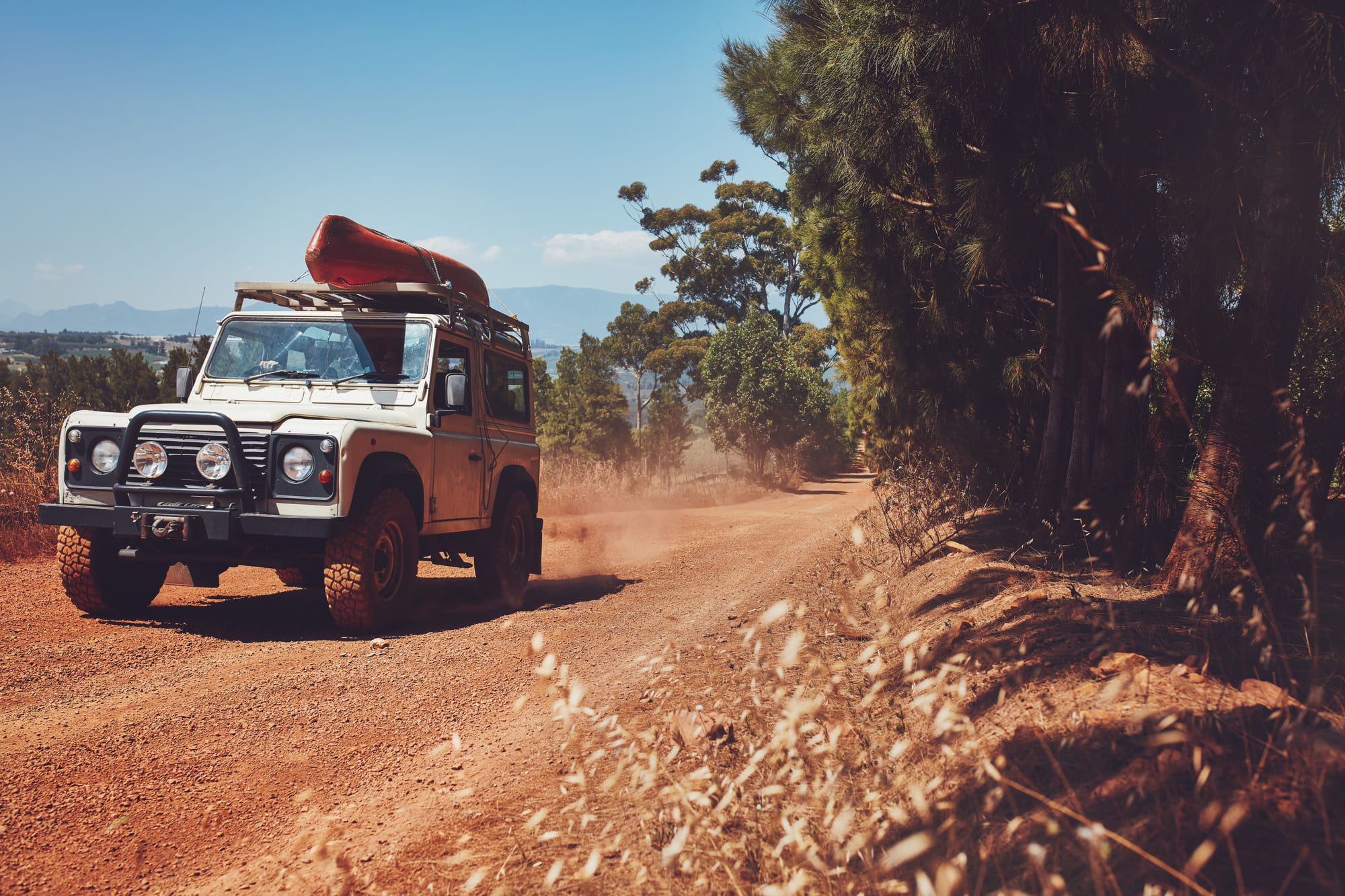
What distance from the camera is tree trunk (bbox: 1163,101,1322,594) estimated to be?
4449 mm

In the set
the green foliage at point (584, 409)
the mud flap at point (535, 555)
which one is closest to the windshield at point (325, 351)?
the mud flap at point (535, 555)

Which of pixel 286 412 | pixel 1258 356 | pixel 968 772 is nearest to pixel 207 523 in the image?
pixel 286 412

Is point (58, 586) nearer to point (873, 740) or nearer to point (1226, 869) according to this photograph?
point (873, 740)

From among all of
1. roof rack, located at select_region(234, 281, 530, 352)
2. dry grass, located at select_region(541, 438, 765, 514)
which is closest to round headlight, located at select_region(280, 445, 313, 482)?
roof rack, located at select_region(234, 281, 530, 352)

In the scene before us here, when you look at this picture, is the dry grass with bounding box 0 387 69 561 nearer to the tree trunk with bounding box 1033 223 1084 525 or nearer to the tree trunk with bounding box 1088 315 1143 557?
the tree trunk with bounding box 1033 223 1084 525

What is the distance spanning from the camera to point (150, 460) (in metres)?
5.38

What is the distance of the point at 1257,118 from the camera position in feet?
15.1

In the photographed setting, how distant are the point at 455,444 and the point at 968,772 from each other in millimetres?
4942

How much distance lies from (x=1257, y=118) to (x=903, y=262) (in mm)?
4404

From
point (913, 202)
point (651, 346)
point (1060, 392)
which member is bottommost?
point (1060, 392)

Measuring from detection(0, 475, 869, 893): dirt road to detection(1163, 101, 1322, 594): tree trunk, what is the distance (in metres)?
3.02

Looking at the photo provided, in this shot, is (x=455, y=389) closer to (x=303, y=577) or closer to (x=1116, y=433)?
(x=303, y=577)

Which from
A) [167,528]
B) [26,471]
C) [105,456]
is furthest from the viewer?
[26,471]

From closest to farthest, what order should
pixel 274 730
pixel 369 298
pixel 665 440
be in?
pixel 274 730 < pixel 369 298 < pixel 665 440
